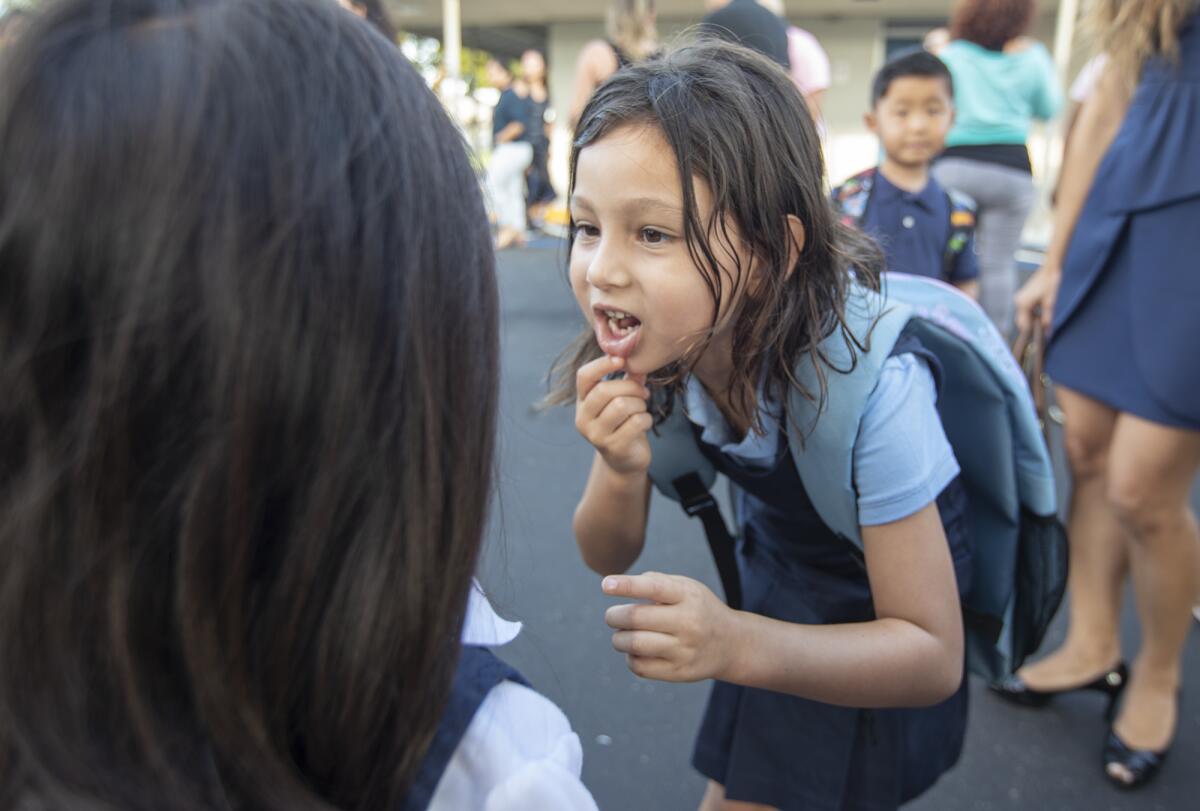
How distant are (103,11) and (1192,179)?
2.01 m

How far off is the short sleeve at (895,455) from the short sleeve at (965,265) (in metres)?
1.93

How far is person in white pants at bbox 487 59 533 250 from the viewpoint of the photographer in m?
9.38

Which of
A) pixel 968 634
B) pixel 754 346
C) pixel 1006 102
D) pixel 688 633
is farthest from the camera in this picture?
pixel 1006 102

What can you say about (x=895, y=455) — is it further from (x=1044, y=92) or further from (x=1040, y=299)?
(x=1044, y=92)

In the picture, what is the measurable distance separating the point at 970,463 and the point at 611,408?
663mm

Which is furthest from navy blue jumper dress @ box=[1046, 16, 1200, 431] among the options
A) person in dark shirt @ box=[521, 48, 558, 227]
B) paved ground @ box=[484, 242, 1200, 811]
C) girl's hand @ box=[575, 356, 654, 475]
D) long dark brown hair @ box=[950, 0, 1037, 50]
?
person in dark shirt @ box=[521, 48, 558, 227]

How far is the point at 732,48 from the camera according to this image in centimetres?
132

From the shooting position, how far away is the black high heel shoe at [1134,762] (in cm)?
219

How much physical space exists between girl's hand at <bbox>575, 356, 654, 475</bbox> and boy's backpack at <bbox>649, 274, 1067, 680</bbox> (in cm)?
21

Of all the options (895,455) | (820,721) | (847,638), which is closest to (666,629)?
(847,638)

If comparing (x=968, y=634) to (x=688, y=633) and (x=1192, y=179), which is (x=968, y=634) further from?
(x=1192, y=179)

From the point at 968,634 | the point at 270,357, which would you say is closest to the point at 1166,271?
the point at 968,634

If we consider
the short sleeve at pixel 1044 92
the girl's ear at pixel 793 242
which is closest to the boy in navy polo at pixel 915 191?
the short sleeve at pixel 1044 92

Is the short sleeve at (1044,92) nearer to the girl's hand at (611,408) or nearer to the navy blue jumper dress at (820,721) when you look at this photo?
the navy blue jumper dress at (820,721)
